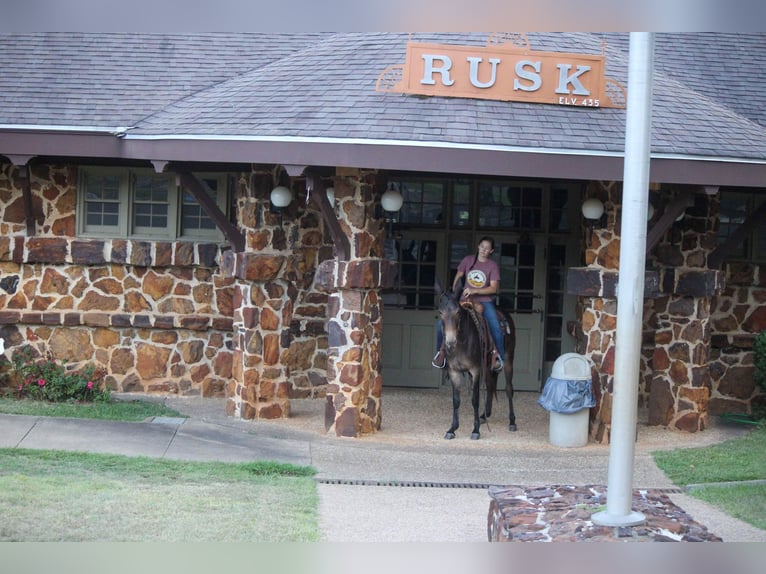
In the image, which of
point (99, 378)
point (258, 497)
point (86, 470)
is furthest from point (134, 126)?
point (258, 497)

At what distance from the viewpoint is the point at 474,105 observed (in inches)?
463

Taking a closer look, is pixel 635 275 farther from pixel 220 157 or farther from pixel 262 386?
pixel 262 386

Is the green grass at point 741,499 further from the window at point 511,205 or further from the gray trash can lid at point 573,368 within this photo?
the window at point 511,205

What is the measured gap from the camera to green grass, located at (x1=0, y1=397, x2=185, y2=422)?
1227 centimetres

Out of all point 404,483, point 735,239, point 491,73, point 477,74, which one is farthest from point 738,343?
point 404,483

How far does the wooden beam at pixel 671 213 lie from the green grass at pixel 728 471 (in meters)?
2.28

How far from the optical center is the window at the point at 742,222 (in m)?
14.5

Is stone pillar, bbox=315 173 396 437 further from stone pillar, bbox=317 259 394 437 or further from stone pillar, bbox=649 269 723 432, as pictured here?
stone pillar, bbox=649 269 723 432

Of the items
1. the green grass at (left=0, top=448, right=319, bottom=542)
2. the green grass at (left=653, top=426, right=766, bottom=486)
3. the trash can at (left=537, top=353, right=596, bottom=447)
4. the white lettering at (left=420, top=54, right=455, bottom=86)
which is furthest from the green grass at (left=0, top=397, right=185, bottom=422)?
the green grass at (left=653, top=426, right=766, bottom=486)

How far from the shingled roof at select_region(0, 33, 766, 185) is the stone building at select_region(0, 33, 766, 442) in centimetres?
3

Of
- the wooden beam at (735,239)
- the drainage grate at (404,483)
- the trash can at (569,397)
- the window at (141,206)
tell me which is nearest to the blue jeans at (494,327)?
the trash can at (569,397)

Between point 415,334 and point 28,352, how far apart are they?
16.9 ft

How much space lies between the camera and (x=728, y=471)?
1105 cm
